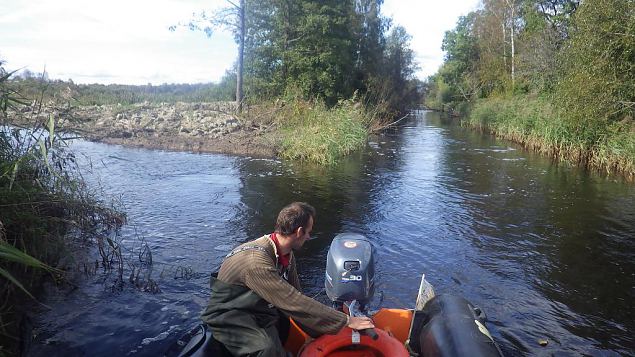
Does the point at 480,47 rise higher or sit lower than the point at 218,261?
higher

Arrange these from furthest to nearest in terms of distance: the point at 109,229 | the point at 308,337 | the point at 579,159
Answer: the point at 579,159
the point at 109,229
the point at 308,337

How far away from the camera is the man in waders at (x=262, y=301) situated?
311 centimetres

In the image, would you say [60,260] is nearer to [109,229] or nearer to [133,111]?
[109,229]

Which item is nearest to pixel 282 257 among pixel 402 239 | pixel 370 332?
pixel 370 332

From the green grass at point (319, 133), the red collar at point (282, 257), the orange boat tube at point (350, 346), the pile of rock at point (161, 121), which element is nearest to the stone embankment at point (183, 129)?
the pile of rock at point (161, 121)

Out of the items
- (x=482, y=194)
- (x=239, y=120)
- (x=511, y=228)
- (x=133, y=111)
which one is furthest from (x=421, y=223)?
(x=133, y=111)

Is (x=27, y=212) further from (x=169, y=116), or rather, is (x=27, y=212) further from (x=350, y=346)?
(x=169, y=116)

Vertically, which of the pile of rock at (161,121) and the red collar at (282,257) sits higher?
the pile of rock at (161,121)

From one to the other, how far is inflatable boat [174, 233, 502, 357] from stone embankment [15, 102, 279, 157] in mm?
11405

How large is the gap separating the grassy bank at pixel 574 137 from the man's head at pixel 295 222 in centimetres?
1220

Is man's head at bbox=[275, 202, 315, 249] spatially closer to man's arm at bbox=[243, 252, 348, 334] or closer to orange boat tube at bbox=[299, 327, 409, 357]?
man's arm at bbox=[243, 252, 348, 334]

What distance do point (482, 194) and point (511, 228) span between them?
275cm

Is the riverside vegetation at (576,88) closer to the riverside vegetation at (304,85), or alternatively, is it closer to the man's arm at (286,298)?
the riverside vegetation at (304,85)

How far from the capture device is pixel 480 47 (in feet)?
121
